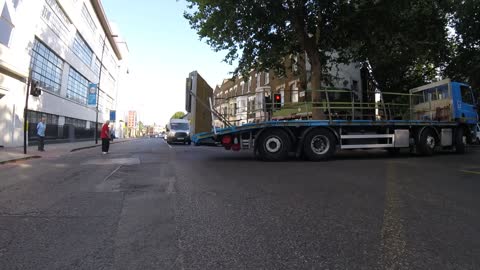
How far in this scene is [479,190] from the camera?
6.84 m

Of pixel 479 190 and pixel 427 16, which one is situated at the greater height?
pixel 427 16

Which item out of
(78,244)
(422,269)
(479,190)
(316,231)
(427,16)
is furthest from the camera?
(427,16)

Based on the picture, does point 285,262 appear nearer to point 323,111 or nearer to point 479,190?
point 479,190

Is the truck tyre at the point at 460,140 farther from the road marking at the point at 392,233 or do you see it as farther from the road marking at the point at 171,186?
the road marking at the point at 171,186

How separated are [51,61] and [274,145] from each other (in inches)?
888

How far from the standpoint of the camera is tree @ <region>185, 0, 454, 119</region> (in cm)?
1723

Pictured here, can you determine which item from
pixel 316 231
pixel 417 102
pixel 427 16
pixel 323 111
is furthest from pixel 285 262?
pixel 427 16

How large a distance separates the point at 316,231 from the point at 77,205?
3640mm

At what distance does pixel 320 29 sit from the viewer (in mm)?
19719

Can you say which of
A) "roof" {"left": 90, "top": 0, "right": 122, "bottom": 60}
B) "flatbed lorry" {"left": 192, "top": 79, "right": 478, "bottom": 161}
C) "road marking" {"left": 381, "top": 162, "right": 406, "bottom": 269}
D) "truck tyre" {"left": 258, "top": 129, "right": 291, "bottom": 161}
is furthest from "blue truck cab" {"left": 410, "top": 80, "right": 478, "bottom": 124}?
"roof" {"left": 90, "top": 0, "right": 122, "bottom": 60}

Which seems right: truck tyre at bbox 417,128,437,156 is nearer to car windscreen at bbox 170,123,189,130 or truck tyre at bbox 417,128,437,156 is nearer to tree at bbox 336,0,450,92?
tree at bbox 336,0,450,92

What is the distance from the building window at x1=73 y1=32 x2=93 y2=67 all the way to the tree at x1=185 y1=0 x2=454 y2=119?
20900mm

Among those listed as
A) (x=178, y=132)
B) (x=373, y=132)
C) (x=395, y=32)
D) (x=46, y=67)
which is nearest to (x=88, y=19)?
(x=46, y=67)

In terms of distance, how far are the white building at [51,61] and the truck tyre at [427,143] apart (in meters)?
20.0
